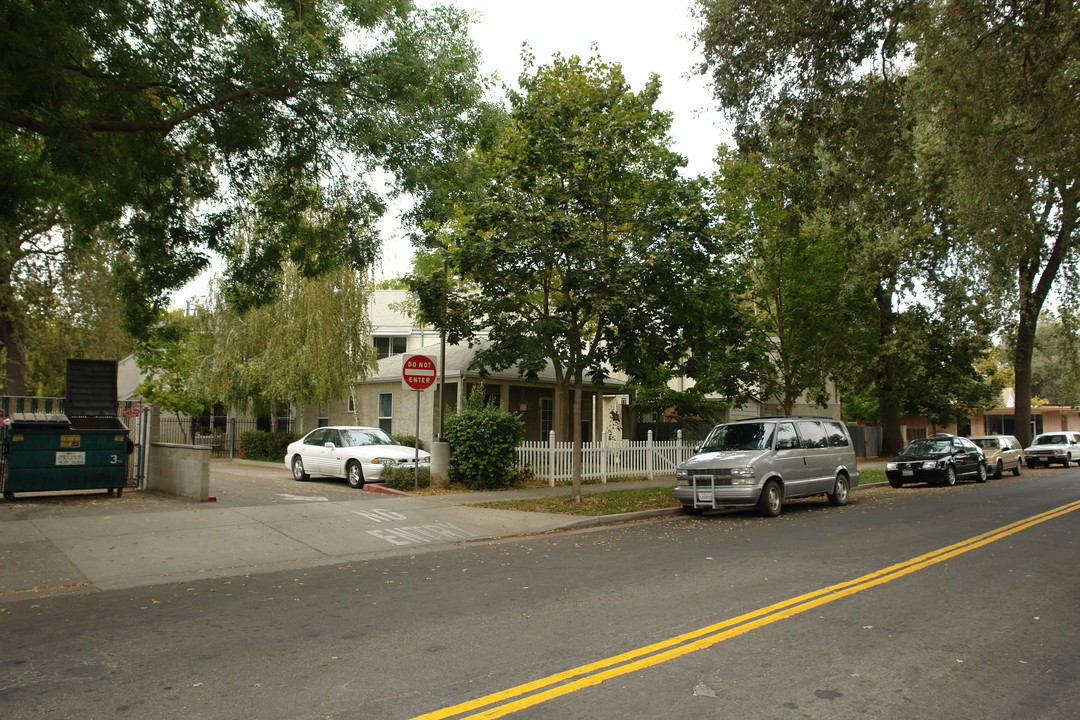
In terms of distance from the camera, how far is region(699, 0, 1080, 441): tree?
1270 centimetres

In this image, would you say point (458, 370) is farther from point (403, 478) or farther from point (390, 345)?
point (390, 345)

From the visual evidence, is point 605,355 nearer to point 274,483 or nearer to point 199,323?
point 274,483

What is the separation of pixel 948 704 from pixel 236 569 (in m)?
7.83

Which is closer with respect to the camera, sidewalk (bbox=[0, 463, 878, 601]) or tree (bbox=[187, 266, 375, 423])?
sidewalk (bbox=[0, 463, 878, 601])

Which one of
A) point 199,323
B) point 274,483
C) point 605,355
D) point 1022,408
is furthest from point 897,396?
point 199,323

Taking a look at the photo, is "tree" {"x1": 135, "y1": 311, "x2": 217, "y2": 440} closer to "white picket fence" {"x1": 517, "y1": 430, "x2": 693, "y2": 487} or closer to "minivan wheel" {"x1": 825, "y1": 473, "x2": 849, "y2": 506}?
"white picket fence" {"x1": 517, "y1": 430, "x2": 693, "y2": 487}

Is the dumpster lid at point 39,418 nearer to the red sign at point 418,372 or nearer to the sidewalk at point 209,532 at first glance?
the sidewalk at point 209,532

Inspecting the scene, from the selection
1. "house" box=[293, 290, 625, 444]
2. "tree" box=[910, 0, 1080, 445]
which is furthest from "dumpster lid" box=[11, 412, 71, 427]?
"tree" box=[910, 0, 1080, 445]

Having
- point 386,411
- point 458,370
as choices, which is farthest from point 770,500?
point 386,411

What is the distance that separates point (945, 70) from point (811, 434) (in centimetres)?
731

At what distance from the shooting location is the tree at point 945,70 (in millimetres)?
12703

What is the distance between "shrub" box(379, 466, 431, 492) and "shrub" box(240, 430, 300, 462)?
10.7 m

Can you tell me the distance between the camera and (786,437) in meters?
14.9

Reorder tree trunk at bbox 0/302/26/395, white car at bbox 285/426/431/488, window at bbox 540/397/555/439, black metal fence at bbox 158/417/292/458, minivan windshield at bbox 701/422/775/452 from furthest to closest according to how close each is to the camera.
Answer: black metal fence at bbox 158/417/292/458, window at bbox 540/397/555/439, tree trunk at bbox 0/302/26/395, white car at bbox 285/426/431/488, minivan windshield at bbox 701/422/775/452
